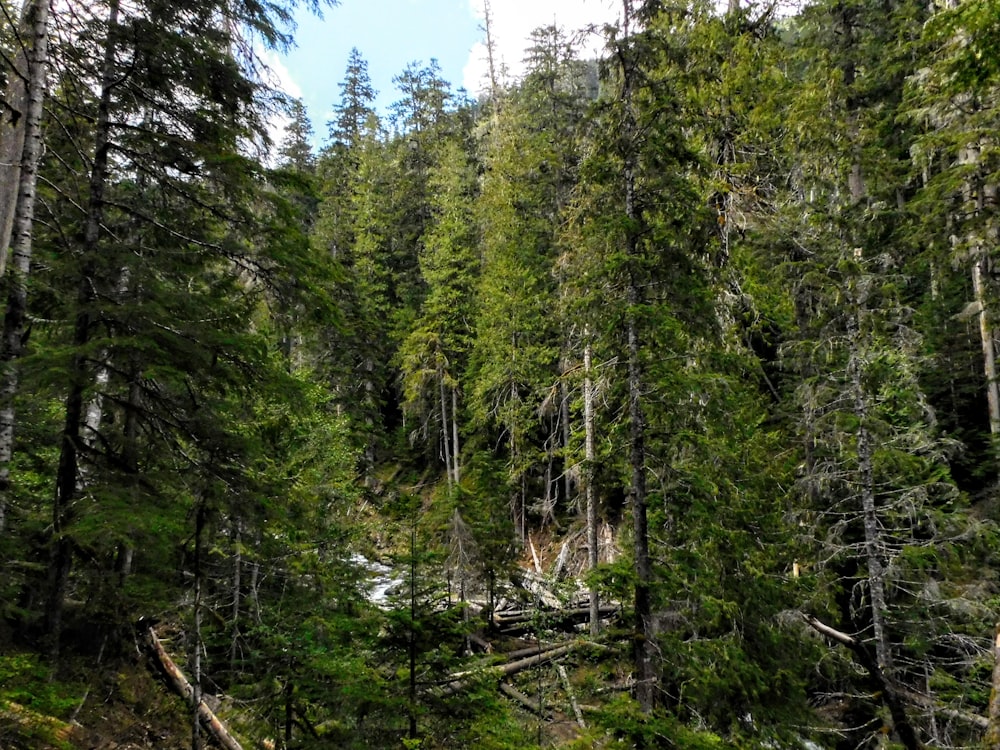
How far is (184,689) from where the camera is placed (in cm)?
855

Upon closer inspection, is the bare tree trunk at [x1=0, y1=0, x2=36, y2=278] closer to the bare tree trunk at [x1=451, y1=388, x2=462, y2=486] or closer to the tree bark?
the tree bark

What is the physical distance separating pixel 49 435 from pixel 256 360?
2715 millimetres

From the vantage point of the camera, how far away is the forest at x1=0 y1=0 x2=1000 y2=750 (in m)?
6.06

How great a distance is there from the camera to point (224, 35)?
7574 mm

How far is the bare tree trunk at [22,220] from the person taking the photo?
573 centimetres

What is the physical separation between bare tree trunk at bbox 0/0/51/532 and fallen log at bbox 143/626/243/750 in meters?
3.72

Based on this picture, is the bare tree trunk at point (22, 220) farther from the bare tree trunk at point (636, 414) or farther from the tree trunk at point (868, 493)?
the tree trunk at point (868, 493)

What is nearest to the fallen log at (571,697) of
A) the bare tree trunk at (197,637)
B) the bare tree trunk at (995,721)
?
the bare tree trunk at (197,637)

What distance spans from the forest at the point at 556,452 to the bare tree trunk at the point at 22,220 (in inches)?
1.7

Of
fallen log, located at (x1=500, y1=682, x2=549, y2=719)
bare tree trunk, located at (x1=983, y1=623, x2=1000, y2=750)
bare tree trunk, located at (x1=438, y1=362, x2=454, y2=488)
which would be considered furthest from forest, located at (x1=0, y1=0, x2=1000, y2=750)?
bare tree trunk, located at (x1=438, y1=362, x2=454, y2=488)

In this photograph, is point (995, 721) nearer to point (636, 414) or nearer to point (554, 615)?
point (636, 414)

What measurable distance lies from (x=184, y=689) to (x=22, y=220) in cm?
684

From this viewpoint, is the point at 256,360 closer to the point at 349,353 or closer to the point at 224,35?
the point at 224,35

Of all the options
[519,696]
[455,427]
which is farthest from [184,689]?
[455,427]
